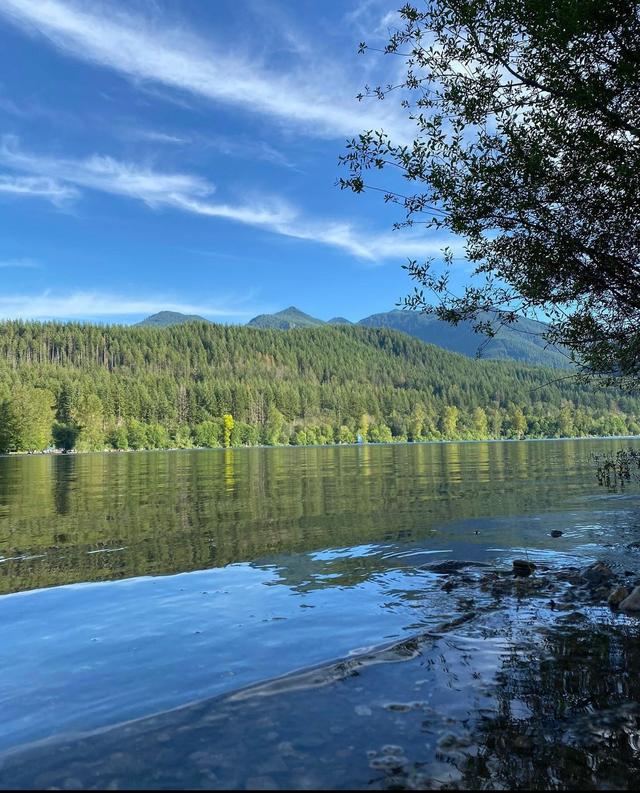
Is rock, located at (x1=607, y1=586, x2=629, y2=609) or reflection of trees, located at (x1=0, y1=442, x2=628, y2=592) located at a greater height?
rock, located at (x1=607, y1=586, x2=629, y2=609)

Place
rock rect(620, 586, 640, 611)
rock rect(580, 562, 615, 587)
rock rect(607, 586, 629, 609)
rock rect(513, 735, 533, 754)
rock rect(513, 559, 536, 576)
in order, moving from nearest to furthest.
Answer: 1. rock rect(513, 735, 533, 754)
2. rock rect(620, 586, 640, 611)
3. rock rect(607, 586, 629, 609)
4. rock rect(580, 562, 615, 587)
5. rock rect(513, 559, 536, 576)

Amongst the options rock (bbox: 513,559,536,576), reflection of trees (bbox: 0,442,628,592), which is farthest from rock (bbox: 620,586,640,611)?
reflection of trees (bbox: 0,442,628,592)

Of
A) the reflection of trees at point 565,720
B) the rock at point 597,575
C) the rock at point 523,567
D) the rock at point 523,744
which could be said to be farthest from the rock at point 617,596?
the rock at point 523,744

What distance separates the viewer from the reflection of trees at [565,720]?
599 centimetres

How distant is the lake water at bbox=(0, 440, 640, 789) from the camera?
6414 mm

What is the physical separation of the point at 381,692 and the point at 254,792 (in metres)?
2.96

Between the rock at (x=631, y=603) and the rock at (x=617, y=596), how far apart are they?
0.15 m

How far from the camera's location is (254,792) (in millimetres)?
5836

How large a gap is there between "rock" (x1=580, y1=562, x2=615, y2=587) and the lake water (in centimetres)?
164

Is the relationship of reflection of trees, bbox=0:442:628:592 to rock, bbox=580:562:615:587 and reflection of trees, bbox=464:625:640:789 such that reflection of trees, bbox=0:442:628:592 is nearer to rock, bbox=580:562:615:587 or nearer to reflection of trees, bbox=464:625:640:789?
rock, bbox=580:562:615:587

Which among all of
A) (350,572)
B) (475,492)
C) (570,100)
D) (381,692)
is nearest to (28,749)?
(381,692)

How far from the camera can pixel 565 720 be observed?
7223mm

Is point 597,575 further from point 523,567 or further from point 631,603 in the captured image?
point 631,603

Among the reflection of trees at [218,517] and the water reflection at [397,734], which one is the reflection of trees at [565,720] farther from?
the reflection of trees at [218,517]
